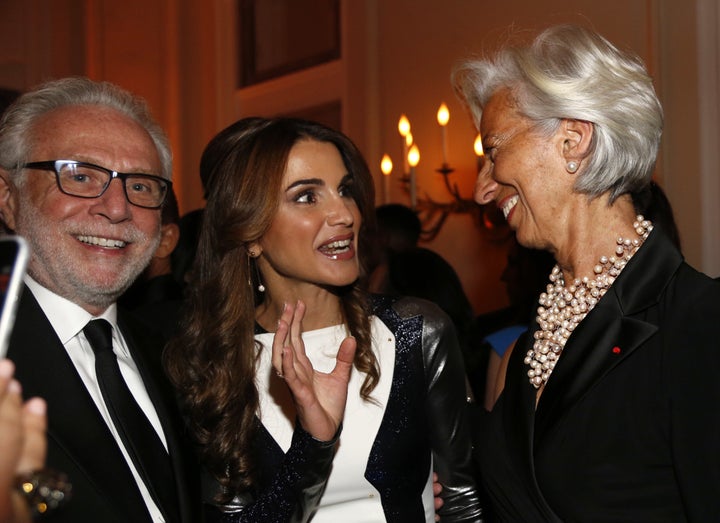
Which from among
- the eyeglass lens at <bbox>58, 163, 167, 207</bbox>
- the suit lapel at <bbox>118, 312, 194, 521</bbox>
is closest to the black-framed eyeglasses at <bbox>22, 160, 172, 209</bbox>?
the eyeglass lens at <bbox>58, 163, 167, 207</bbox>

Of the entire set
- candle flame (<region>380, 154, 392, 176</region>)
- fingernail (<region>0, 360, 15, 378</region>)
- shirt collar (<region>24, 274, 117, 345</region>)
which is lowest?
shirt collar (<region>24, 274, 117, 345</region>)

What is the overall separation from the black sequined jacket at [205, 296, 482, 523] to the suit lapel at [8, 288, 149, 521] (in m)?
0.52

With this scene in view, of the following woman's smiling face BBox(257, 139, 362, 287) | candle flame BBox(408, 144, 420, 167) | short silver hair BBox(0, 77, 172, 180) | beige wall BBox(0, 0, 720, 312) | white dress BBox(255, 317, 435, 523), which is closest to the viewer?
short silver hair BBox(0, 77, 172, 180)

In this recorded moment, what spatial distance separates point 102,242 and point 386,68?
4348 mm

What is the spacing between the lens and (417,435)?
2.55 meters

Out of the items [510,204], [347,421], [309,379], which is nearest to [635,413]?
[510,204]

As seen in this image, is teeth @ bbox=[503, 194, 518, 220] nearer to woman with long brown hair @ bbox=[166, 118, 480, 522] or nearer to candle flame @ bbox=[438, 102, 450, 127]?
woman with long brown hair @ bbox=[166, 118, 480, 522]

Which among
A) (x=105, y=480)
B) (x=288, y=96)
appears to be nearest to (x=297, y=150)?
(x=105, y=480)

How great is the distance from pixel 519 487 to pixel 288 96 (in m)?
5.87

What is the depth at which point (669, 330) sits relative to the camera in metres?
1.71

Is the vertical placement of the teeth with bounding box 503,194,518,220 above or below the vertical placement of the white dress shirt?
above

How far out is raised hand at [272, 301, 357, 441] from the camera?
210cm

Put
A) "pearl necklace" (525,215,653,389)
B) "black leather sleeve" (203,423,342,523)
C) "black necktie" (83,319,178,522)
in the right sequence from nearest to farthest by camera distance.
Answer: "pearl necklace" (525,215,653,389) → "black necktie" (83,319,178,522) → "black leather sleeve" (203,423,342,523)

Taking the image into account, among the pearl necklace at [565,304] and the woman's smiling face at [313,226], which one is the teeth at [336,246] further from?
the pearl necklace at [565,304]
